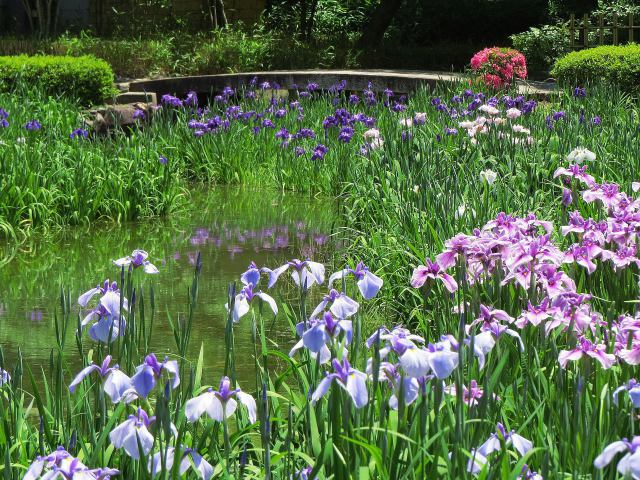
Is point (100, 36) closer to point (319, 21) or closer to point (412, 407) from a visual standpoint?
point (319, 21)

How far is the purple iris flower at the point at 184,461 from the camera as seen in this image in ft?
7.00

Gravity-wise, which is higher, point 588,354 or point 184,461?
point 588,354

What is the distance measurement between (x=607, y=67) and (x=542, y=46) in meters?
6.00

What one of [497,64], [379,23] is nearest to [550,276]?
[497,64]

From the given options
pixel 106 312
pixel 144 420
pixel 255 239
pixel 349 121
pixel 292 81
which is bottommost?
pixel 255 239

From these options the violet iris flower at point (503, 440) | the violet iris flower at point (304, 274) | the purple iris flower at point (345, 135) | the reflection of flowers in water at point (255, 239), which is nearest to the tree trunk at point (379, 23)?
the purple iris flower at point (345, 135)

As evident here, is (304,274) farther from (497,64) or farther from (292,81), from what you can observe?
(292,81)

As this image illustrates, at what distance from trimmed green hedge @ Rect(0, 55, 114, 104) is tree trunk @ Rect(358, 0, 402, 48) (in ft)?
29.3

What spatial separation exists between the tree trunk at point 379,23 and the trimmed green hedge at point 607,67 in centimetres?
830

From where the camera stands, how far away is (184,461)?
2.21 metres

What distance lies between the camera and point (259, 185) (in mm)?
9734

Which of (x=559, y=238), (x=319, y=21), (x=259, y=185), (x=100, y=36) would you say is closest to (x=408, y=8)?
(x=319, y=21)

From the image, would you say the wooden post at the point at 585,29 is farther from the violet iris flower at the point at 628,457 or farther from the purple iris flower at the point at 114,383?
the violet iris flower at the point at 628,457

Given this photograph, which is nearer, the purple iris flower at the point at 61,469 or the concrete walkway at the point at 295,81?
the purple iris flower at the point at 61,469
